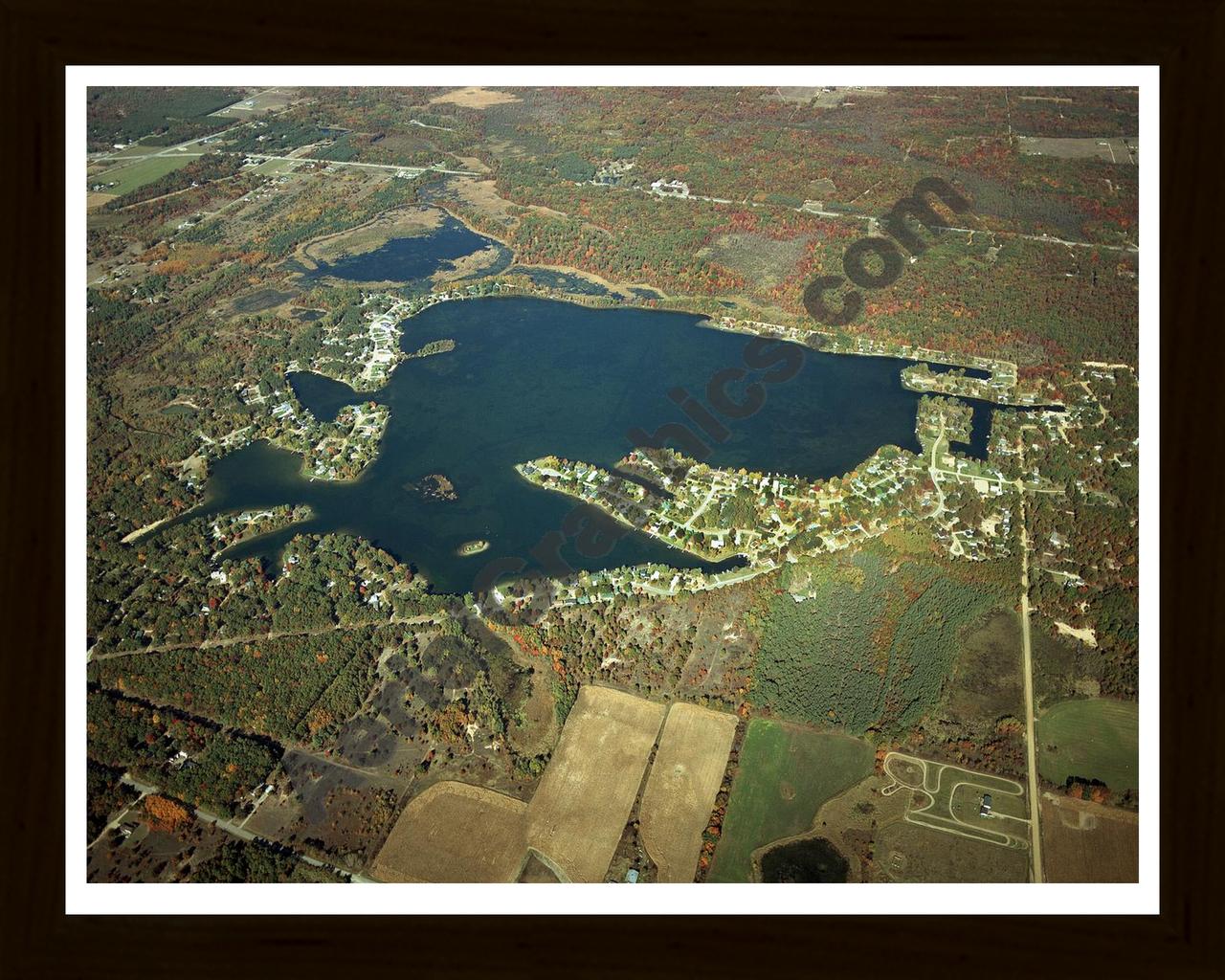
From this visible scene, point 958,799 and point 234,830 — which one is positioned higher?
point 958,799

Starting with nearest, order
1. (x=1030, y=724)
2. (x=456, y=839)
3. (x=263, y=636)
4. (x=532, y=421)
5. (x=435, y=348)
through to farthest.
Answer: (x=456, y=839) → (x=1030, y=724) → (x=263, y=636) → (x=532, y=421) → (x=435, y=348)

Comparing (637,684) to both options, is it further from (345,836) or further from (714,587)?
(345,836)

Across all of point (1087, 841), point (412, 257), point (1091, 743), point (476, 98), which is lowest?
point (1087, 841)

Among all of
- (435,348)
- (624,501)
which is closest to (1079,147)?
(624,501)

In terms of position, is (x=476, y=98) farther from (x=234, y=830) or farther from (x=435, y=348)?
(x=234, y=830)

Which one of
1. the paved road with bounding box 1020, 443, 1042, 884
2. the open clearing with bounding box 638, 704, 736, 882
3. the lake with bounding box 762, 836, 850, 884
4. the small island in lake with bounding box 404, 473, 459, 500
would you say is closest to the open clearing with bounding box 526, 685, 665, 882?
the open clearing with bounding box 638, 704, 736, 882

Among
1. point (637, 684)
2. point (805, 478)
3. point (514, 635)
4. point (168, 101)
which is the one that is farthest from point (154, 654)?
point (168, 101)
